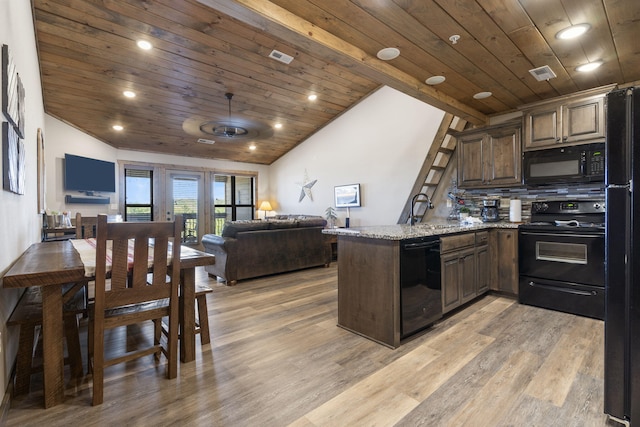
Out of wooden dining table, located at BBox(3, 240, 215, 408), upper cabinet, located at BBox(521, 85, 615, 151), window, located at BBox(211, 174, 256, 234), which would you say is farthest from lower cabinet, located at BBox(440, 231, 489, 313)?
window, located at BBox(211, 174, 256, 234)

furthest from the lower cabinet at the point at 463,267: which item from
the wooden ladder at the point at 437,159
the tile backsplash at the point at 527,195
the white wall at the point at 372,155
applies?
the white wall at the point at 372,155

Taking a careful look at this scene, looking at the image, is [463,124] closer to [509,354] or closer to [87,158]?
[509,354]

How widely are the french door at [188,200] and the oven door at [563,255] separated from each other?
6785 mm

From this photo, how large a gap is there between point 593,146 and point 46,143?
767 centimetres

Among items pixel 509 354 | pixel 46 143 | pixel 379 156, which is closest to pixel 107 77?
pixel 46 143

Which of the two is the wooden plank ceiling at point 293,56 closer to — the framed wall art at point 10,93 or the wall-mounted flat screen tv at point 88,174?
the wall-mounted flat screen tv at point 88,174

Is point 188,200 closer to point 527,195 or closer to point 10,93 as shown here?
point 10,93

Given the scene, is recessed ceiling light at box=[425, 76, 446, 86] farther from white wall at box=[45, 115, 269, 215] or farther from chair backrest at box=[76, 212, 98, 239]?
white wall at box=[45, 115, 269, 215]

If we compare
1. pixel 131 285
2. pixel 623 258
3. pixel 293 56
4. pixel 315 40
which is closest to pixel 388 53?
pixel 315 40

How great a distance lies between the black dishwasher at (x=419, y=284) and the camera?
2393 millimetres

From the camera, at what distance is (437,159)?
4.82m

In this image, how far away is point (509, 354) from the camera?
87.6 inches

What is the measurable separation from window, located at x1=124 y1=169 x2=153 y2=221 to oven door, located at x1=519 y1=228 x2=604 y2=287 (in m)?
7.28

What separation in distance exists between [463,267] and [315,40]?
2526mm
